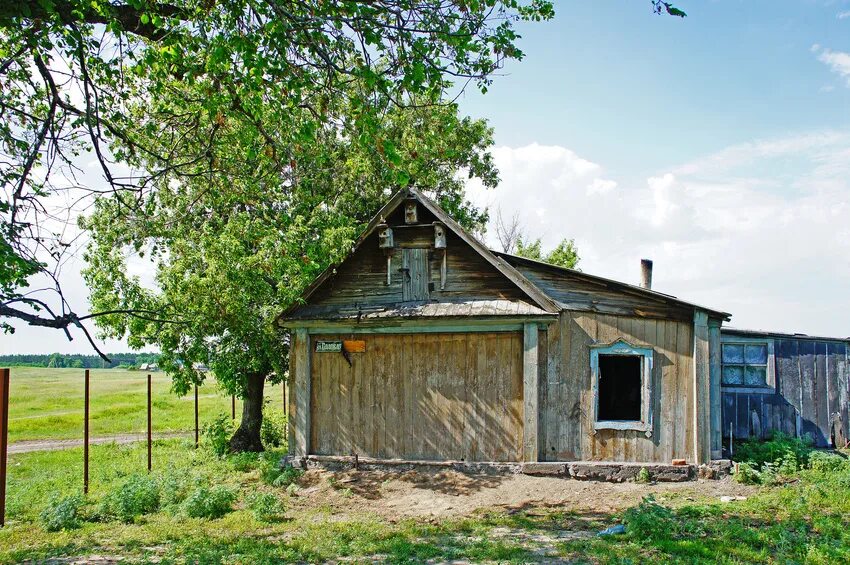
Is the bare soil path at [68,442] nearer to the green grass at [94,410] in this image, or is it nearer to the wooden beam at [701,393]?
the green grass at [94,410]

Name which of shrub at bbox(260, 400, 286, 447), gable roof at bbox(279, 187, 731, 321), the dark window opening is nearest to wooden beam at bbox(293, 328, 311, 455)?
gable roof at bbox(279, 187, 731, 321)

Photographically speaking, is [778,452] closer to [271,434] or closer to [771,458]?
[771,458]

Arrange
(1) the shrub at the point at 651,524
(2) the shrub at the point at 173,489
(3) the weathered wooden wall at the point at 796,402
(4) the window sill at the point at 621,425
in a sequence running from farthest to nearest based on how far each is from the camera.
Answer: (3) the weathered wooden wall at the point at 796,402, (4) the window sill at the point at 621,425, (2) the shrub at the point at 173,489, (1) the shrub at the point at 651,524

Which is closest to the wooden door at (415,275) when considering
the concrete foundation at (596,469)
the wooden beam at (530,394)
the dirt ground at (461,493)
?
the wooden beam at (530,394)

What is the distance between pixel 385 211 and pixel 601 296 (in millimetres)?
4308

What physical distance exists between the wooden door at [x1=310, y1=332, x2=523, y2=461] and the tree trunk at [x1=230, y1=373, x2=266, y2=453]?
3189mm

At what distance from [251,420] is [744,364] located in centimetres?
1098

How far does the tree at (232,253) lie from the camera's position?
11023 mm

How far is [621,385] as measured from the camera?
15742 millimetres

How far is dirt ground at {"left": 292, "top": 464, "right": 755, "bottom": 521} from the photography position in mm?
9688

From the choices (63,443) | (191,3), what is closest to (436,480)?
(191,3)

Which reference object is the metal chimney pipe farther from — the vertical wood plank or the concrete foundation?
the vertical wood plank

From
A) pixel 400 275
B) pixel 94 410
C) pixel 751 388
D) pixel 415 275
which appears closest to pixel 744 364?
pixel 751 388

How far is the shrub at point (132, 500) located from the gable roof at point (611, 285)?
722cm
